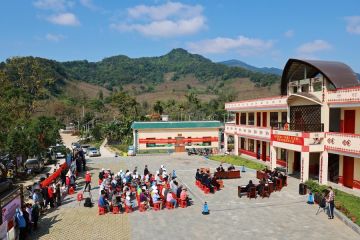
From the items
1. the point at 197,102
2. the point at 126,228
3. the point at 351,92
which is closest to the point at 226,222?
the point at 126,228

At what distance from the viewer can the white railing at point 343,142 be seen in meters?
20.0

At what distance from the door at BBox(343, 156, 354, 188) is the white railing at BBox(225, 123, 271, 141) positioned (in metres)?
9.04

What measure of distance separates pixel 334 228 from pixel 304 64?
44.7ft

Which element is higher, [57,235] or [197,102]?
[197,102]

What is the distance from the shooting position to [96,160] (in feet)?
124

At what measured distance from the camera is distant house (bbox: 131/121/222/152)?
4262 centimetres

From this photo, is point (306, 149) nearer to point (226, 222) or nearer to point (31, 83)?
point (226, 222)

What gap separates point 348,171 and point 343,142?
8.46 ft

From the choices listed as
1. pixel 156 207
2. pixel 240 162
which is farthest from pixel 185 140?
pixel 156 207

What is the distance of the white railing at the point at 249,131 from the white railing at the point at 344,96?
914 cm

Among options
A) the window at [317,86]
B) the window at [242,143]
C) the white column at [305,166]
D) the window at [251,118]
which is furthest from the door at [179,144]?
the white column at [305,166]

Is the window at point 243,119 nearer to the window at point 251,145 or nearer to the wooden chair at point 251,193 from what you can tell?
the window at point 251,145

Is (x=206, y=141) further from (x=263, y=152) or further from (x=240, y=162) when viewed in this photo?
(x=240, y=162)

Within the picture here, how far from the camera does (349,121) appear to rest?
22109 mm
